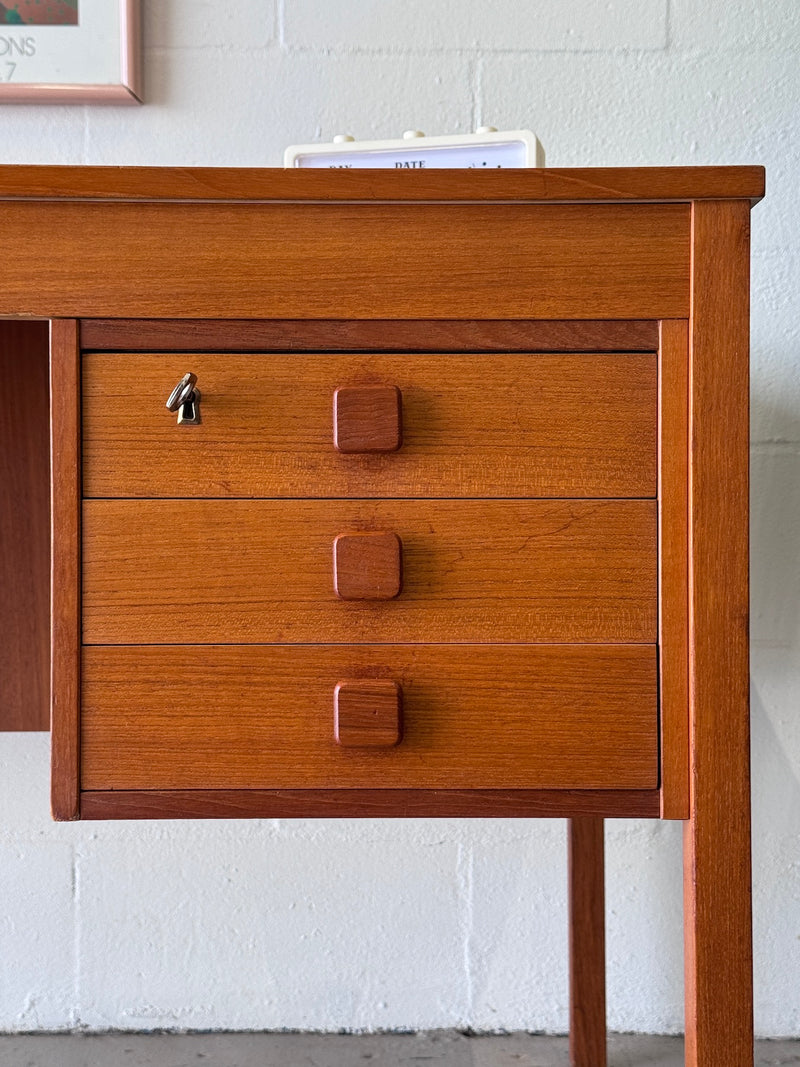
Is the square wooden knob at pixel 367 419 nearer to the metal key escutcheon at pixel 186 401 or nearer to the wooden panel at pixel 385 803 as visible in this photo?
the metal key escutcheon at pixel 186 401

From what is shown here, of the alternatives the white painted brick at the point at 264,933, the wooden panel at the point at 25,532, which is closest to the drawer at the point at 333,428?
the wooden panel at the point at 25,532

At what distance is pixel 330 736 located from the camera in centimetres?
67

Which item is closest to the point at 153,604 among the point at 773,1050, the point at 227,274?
the point at 227,274

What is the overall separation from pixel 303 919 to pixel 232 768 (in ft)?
2.17

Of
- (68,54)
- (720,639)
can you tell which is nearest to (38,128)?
(68,54)

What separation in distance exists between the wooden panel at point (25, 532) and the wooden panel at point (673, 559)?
70 centimetres

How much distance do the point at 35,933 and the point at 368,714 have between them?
0.81 metres

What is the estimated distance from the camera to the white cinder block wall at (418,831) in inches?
46.3

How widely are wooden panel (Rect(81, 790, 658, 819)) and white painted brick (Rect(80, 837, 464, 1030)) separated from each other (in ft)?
1.99

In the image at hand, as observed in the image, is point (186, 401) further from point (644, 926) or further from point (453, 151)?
point (644, 926)

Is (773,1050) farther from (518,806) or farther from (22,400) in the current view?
(22,400)

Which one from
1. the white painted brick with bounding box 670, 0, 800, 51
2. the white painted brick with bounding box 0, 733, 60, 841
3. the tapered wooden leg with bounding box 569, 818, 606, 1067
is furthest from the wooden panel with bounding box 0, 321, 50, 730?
the white painted brick with bounding box 670, 0, 800, 51

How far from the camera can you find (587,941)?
43.2 inches

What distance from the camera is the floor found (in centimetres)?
117
